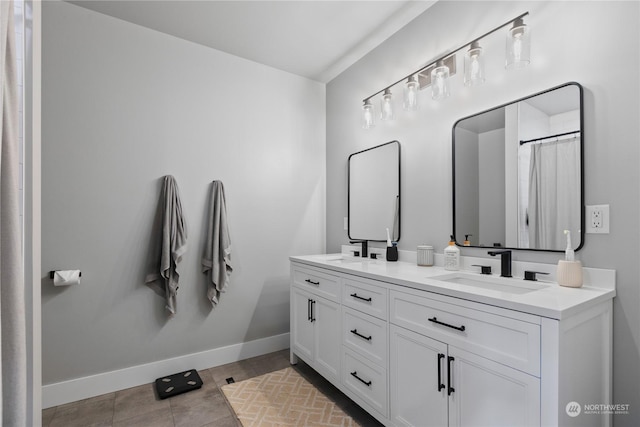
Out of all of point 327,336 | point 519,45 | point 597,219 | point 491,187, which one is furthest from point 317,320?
point 519,45

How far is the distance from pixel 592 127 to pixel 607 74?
0.22 m

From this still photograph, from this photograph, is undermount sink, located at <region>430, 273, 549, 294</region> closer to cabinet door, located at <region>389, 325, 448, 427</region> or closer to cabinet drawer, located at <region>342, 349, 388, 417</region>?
cabinet door, located at <region>389, 325, 448, 427</region>

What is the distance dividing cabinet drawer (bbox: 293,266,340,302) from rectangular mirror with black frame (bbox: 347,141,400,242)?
620 mm

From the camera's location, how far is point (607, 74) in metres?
1.38

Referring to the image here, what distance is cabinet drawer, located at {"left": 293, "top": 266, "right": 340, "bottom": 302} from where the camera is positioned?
208cm

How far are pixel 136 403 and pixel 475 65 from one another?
9.64ft

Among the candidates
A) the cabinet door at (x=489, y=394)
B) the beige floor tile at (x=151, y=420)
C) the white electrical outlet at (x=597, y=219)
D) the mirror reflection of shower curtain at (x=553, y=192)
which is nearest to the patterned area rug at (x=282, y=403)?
the beige floor tile at (x=151, y=420)

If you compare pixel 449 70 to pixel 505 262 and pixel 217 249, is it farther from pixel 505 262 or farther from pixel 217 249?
pixel 217 249

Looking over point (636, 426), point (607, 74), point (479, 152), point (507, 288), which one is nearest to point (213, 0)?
point (479, 152)

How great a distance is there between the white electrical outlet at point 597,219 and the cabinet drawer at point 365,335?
1.03 meters

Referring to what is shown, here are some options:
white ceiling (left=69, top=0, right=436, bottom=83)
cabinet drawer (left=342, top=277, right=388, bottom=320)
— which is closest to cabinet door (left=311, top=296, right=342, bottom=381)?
cabinet drawer (left=342, top=277, right=388, bottom=320)

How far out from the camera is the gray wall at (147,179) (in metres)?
2.12

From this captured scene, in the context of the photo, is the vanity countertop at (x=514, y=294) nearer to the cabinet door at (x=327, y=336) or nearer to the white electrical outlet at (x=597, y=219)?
the white electrical outlet at (x=597, y=219)

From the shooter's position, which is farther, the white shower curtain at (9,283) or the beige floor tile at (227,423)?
the beige floor tile at (227,423)
